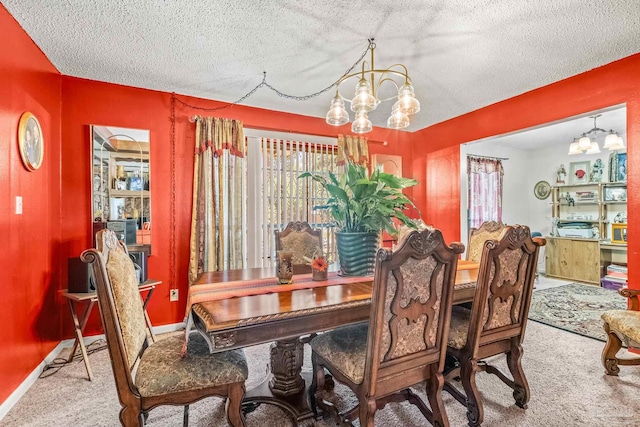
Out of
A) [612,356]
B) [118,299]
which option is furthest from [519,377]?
A: [118,299]

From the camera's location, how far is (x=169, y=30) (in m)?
2.16

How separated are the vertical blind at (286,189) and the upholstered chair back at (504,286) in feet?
6.89

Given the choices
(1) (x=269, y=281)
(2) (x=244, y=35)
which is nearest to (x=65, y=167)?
(2) (x=244, y=35)

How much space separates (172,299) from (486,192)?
5.42 metres

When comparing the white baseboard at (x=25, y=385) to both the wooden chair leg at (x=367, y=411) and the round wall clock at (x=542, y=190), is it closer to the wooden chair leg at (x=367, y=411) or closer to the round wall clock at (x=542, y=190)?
the wooden chair leg at (x=367, y=411)

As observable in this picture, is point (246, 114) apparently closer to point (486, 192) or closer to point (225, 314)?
point (225, 314)

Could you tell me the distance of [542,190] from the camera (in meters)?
6.10

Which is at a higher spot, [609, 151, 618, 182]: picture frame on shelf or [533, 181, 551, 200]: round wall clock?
[609, 151, 618, 182]: picture frame on shelf

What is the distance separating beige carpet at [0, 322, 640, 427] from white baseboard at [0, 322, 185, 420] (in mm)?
36

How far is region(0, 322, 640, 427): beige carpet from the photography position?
5.79 ft

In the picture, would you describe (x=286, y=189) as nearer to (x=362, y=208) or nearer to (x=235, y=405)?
(x=362, y=208)

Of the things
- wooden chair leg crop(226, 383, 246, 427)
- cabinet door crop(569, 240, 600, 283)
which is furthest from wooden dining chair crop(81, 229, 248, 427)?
cabinet door crop(569, 240, 600, 283)

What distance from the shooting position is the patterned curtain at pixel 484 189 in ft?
18.1

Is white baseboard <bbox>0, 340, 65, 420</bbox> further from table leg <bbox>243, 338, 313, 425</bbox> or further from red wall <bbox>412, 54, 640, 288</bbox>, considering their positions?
red wall <bbox>412, 54, 640, 288</bbox>
